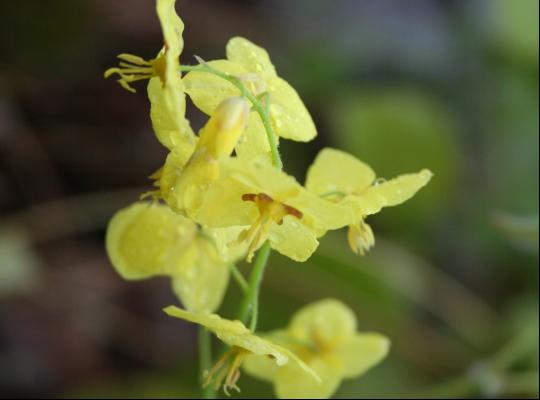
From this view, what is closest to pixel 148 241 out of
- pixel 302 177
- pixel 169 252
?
pixel 169 252

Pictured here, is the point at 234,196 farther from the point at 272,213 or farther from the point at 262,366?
the point at 262,366

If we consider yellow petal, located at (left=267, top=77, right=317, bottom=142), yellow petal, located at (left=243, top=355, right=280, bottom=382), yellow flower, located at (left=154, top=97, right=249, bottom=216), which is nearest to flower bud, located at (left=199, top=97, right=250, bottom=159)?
yellow flower, located at (left=154, top=97, right=249, bottom=216)

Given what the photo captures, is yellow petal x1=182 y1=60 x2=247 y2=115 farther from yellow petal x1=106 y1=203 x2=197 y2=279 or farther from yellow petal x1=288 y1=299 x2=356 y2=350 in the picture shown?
yellow petal x1=288 y1=299 x2=356 y2=350

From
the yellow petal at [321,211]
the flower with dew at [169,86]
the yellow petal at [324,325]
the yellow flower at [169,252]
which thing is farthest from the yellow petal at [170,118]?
the yellow petal at [324,325]

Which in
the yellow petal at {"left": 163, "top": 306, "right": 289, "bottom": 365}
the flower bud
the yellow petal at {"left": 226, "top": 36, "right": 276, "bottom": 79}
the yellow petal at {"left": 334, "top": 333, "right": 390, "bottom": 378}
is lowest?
the yellow petal at {"left": 163, "top": 306, "right": 289, "bottom": 365}

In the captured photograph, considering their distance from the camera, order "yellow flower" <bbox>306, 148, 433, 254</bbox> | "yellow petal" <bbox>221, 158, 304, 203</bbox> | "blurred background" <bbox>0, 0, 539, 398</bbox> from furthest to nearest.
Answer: "blurred background" <bbox>0, 0, 539, 398</bbox>, "yellow flower" <bbox>306, 148, 433, 254</bbox>, "yellow petal" <bbox>221, 158, 304, 203</bbox>

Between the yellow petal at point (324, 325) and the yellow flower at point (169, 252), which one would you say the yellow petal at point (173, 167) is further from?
the yellow petal at point (324, 325)
